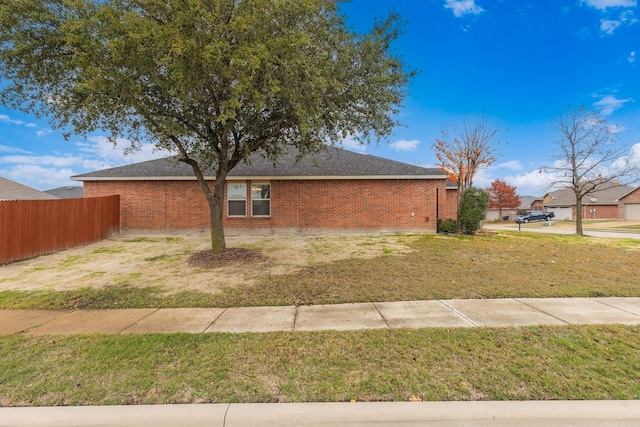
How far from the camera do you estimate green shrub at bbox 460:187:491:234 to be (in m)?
14.4

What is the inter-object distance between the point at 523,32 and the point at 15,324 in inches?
742

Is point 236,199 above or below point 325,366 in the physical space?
above

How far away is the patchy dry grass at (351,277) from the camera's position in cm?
552

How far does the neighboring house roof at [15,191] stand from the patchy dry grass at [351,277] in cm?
1217

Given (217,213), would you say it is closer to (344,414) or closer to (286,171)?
(286,171)

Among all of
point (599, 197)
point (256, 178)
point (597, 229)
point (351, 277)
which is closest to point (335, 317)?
point (351, 277)

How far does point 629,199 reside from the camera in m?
39.0

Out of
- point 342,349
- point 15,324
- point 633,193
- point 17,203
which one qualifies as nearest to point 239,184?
point 17,203

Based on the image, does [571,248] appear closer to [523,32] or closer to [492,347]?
[523,32]

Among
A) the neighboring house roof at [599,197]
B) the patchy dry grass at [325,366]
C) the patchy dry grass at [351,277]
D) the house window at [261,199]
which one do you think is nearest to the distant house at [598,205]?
the neighboring house roof at [599,197]

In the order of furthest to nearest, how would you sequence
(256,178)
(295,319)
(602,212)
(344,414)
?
(602,212) → (256,178) → (295,319) → (344,414)

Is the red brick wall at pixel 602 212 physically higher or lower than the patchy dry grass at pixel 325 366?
higher

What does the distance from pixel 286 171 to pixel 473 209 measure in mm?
9398

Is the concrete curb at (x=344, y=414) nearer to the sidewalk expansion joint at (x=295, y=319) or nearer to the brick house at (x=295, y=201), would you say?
the sidewalk expansion joint at (x=295, y=319)
